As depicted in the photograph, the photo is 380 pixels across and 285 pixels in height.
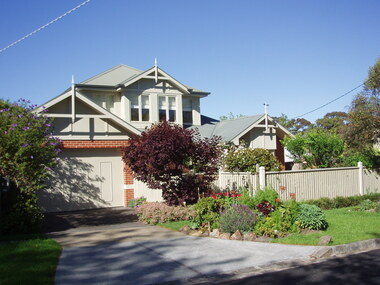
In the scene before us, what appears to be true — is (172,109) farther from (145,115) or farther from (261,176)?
(261,176)

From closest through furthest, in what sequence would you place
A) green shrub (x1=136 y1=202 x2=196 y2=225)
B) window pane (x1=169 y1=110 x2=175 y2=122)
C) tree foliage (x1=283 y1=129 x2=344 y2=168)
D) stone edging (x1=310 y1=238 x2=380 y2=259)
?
stone edging (x1=310 y1=238 x2=380 y2=259) < green shrub (x1=136 y1=202 x2=196 y2=225) < tree foliage (x1=283 y1=129 x2=344 y2=168) < window pane (x1=169 y1=110 x2=175 y2=122)

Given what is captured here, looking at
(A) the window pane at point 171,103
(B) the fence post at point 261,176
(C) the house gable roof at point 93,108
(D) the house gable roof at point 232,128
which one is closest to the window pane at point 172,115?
(A) the window pane at point 171,103

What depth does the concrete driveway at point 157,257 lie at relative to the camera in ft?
23.9

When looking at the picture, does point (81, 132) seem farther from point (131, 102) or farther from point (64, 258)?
point (64, 258)

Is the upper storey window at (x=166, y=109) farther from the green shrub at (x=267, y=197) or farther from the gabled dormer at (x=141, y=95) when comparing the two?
the green shrub at (x=267, y=197)

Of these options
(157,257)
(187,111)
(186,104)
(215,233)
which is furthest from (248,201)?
(186,104)

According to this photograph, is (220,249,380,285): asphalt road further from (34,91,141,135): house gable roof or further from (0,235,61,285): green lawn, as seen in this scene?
(34,91,141,135): house gable roof

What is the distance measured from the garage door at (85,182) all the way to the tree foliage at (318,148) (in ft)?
28.1

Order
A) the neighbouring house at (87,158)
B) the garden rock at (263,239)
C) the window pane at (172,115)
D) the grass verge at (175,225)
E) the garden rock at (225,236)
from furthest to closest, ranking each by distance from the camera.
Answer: the window pane at (172,115)
the neighbouring house at (87,158)
the grass verge at (175,225)
the garden rock at (225,236)
the garden rock at (263,239)

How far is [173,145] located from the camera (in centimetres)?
1292

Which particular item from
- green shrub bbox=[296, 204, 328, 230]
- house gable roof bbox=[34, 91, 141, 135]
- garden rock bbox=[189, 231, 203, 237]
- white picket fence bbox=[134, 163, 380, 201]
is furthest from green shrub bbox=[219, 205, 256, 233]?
house gable roof bbox=[34, 91, 141, 135]

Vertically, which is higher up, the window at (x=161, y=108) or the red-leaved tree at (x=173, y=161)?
the window at (x=161, y=108)

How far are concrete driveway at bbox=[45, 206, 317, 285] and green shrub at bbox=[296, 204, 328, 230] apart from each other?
167 cm

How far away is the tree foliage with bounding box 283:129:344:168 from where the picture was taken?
63.0 feet
